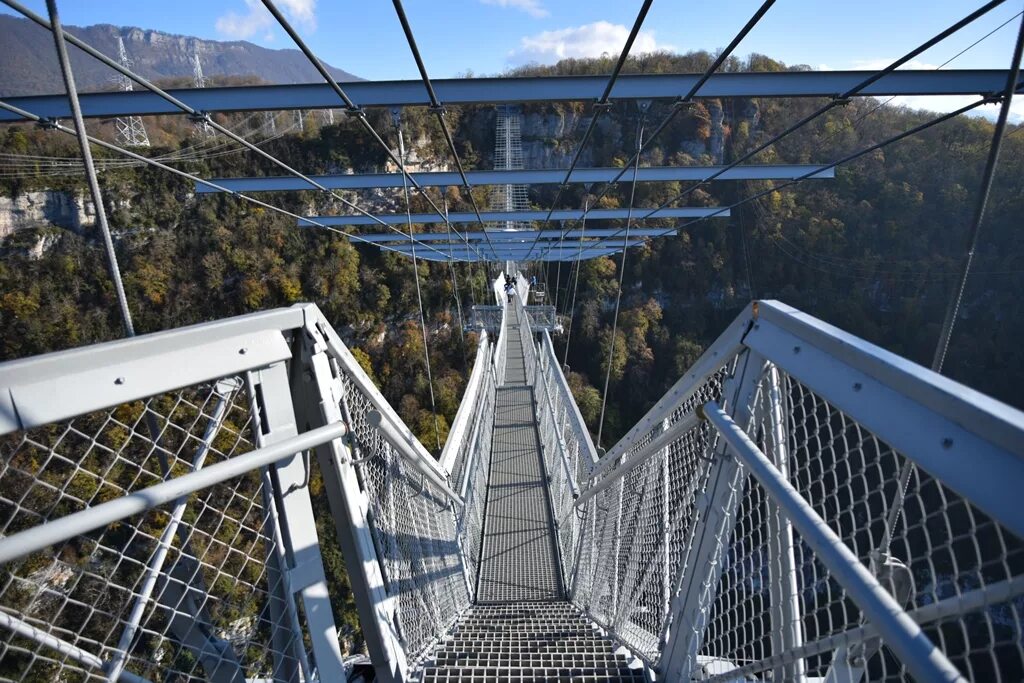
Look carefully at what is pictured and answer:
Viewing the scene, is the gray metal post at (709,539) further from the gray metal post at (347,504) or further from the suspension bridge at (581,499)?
the gray metal post at (347,504)

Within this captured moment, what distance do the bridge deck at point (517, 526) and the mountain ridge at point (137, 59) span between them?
102 feet

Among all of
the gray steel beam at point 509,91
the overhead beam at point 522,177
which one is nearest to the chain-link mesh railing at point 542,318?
the overhead beam at point 522,177

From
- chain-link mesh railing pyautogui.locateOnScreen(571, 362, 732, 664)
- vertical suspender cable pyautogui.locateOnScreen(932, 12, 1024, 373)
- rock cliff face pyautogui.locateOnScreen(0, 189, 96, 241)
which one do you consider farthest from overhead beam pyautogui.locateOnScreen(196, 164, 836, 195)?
rock cliff face pyautogui.locateOnScreen(0, 189, 96, 241)

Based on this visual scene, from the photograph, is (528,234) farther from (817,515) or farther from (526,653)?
(817,515)

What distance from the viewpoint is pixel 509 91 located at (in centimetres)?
307

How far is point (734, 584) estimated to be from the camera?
1145 mm

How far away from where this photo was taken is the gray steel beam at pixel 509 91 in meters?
2.96

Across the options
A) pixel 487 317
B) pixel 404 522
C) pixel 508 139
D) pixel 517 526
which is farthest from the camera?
pixel 508 139

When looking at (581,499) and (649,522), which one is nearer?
(649,522)

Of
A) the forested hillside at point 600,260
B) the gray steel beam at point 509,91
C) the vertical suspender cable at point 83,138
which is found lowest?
the forested hillside at point 600,260

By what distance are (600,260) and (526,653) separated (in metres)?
23.1

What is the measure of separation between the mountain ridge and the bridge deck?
31067 millimetres

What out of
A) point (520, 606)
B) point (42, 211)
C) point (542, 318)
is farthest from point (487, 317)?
point (42, 211)

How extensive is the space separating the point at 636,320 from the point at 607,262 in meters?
3.26
